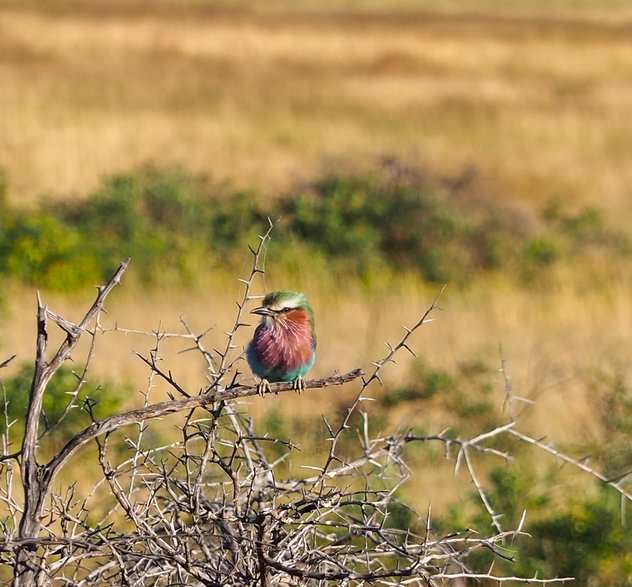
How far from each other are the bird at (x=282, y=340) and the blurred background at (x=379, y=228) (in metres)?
0.80

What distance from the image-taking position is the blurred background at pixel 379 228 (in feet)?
24.8

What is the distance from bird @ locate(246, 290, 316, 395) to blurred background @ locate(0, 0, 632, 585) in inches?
31.6

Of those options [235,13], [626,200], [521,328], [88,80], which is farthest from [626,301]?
[235,13]

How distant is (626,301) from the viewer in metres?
11.9

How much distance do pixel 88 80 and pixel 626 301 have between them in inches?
685

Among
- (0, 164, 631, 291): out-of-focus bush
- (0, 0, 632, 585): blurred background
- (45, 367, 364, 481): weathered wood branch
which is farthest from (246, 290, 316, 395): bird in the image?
(0, 164, 631, 291): out-of-focus bush

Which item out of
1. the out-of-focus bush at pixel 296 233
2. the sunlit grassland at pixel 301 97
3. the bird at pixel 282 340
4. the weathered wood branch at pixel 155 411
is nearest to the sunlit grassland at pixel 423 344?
the out-of-focus bush at pixel 296 233

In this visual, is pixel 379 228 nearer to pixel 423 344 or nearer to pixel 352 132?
pixel 423 344

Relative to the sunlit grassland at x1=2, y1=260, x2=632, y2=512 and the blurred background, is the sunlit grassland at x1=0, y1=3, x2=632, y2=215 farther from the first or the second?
the sunlit grassland at x1=2, y1=260, x2=632, y2=512

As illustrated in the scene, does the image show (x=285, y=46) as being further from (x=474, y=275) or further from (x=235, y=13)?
(x=474, y=275)

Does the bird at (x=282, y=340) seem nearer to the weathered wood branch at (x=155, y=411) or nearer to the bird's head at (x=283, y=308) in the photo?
the bird's head at (x=283, y=308)

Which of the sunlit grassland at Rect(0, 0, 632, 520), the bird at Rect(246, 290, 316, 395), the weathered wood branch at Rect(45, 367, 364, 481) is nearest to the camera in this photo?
the weathered wood branch at Rect(45, 367, 364, 481)

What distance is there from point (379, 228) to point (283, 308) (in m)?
9.89

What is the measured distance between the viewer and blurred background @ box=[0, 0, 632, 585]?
755cm
